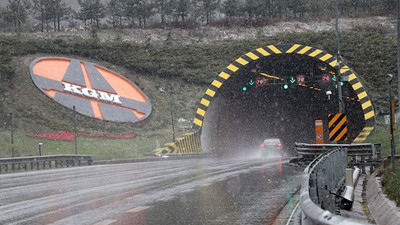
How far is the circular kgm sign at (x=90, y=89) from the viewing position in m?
63.4

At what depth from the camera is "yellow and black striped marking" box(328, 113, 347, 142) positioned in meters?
28.3

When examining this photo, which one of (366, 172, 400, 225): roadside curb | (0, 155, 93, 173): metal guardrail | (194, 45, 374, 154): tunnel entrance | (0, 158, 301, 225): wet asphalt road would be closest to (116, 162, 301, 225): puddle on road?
(0, 158, 301, 225): wet asphalt road

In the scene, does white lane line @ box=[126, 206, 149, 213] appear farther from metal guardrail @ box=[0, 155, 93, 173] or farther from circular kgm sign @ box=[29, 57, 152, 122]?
circular kgm sign @ box=[29, 57, 152, 122]

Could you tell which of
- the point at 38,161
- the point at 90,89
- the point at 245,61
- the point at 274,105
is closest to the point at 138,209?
the point at 38,161

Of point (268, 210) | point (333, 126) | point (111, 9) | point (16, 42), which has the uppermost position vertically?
point (111, 9)

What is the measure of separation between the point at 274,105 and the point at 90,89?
1803 centimetres

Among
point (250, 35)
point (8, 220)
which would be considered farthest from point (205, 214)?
point (250, 35)

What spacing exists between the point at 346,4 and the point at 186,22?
48.2m

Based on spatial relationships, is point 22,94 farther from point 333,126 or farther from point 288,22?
point 288,22

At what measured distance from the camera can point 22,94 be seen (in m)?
62.3

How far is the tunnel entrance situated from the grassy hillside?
248 inches

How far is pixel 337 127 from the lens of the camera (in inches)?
1123

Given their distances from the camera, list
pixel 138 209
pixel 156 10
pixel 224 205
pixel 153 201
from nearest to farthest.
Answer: pixel 138 209 → pixel 224 205 → pixel 153 201 → pixel 156 10

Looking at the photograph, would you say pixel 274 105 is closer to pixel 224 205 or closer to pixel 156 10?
pixel 224 205
